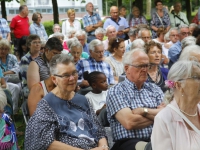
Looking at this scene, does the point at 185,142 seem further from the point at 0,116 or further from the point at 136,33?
the point at 136,33

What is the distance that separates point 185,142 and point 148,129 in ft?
3.62

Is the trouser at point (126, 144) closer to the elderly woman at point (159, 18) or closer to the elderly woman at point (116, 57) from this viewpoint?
the elderly woman at point (116, 57)

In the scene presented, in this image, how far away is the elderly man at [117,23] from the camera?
1233cm

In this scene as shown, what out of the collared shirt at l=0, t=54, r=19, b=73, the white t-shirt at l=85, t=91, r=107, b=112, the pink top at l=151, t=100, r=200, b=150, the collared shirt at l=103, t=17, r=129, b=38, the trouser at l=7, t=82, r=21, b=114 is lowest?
the trouser at l=7, t=82, r=21, b=114

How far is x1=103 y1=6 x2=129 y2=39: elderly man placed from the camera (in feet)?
40.5

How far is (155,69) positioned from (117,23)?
7.01 m

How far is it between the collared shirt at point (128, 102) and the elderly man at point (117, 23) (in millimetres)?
7708

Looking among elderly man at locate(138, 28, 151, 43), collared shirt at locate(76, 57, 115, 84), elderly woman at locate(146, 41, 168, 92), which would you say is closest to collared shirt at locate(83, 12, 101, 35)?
elderly man at locate(138, 28, 151, 43)

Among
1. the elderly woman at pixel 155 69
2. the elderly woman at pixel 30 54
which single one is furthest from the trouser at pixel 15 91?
the elderly woman at pixel 155 69

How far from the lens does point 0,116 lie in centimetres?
414

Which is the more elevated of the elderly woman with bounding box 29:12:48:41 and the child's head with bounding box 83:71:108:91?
the elderly woman with bounding box 29:12:48:41

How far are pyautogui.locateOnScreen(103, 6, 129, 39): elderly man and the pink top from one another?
8996 mm

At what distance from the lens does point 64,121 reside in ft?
13.3

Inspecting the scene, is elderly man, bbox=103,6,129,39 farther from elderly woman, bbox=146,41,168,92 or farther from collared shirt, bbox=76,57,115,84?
elderly woman, bbox=146,41,168,92
